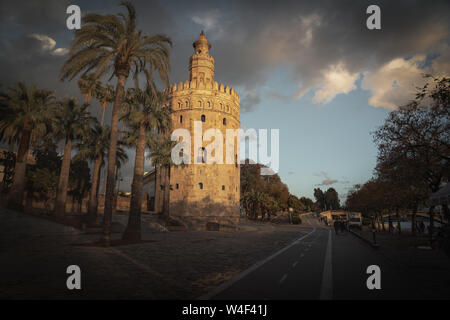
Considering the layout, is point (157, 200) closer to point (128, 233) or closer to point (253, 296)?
point (128, 233)

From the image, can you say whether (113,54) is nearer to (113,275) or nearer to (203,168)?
(113,275)

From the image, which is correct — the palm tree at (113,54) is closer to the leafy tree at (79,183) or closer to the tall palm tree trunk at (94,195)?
the tall palm tree trunk at (94,195)

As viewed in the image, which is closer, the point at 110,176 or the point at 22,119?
the point at 110,176

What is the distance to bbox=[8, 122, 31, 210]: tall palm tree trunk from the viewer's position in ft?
80.6

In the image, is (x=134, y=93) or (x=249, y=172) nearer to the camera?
(x=134, y=93)

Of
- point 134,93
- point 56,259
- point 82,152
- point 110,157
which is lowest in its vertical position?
point 56,259

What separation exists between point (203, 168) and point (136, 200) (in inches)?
1097

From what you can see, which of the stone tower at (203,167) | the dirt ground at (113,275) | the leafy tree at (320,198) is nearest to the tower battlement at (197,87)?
the stone tower at (203,167)

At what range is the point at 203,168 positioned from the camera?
4800 cm

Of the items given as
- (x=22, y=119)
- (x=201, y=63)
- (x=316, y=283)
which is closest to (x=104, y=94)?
(x=22, y=119)

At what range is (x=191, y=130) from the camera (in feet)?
159

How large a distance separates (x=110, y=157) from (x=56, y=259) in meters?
6.82

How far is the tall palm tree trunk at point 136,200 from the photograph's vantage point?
1917cm
